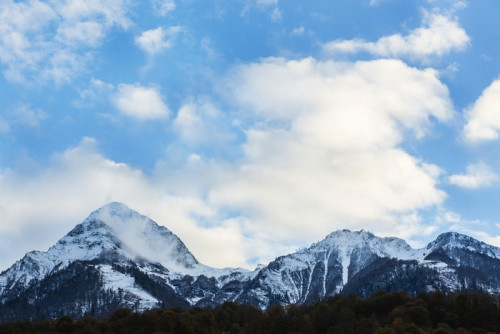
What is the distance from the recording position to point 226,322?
173m

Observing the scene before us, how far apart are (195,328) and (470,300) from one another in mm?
77607

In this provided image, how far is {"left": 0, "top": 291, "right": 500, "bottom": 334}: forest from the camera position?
151375 millimetres

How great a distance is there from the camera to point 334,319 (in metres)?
156

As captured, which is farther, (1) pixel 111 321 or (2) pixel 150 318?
(1) pixel 111 321

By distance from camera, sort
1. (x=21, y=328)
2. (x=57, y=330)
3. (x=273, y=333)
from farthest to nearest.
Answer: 1. (x=21, y=328)
2. (x=57, y=330)
3. (x=273, y=333)

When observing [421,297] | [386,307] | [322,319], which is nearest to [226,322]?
[322,319]

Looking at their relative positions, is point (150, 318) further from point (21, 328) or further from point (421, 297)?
point (421, 297)

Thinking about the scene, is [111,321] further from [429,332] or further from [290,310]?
[429,332]

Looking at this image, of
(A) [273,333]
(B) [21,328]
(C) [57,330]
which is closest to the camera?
(A) [273,333]

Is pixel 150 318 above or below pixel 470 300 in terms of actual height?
below

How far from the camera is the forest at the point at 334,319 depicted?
497 ft

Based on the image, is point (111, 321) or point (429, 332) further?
point (111, 321)

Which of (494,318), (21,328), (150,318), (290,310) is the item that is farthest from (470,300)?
(21,328)

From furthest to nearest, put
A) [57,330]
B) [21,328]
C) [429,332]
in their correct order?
[21,328], [57,330], [429,332]
